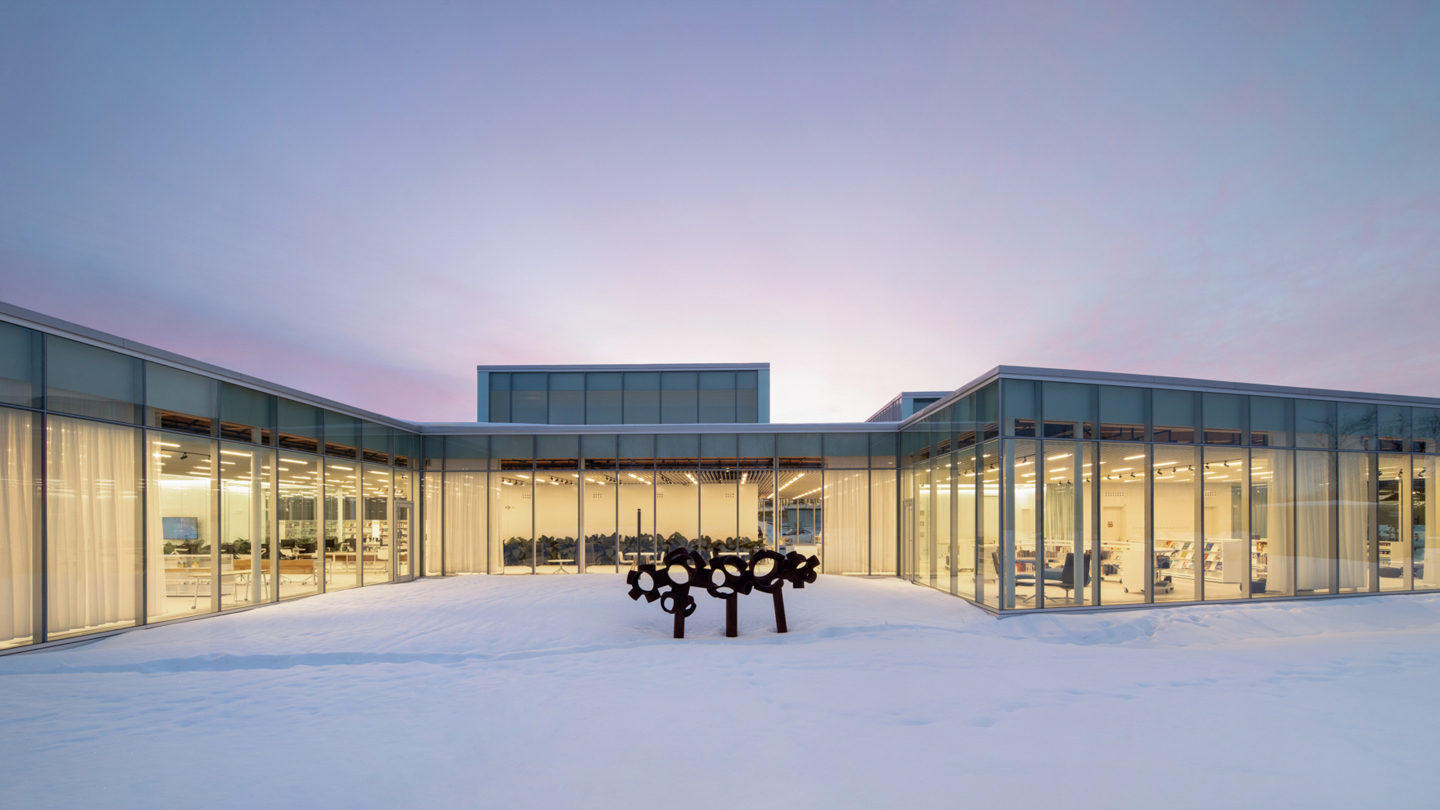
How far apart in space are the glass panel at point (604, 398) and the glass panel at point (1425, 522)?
73.6 ft

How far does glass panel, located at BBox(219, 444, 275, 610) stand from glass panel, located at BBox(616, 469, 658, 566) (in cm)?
813

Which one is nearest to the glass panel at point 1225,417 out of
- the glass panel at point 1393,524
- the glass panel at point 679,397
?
the glass panel at point 1393,524

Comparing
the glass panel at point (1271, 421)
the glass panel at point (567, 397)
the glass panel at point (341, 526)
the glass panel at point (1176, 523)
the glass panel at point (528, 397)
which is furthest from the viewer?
the glass panel at point (528, 397)

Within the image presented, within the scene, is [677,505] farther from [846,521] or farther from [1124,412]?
[1124,412]

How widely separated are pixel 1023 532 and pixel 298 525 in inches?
583

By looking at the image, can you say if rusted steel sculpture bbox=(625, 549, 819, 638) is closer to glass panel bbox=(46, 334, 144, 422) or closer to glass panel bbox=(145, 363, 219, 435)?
glass panel bbox=(145, 363, 219, 435)

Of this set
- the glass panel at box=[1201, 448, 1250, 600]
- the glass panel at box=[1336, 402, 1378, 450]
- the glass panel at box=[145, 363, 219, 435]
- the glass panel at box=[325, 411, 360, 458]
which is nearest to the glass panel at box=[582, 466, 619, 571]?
the glass panel at box=[325, 411, 360, 458]

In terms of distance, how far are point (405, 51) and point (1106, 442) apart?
1542 cm

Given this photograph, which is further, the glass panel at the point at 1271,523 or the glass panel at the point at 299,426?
the glass panel at the point at 299,426

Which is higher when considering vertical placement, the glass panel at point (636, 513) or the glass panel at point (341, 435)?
the glass panel at point (341, 435)

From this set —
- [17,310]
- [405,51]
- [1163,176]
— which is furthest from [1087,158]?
[17,310]

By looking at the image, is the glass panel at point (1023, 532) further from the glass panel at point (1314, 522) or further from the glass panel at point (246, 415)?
the glass panel at point (246, 415)

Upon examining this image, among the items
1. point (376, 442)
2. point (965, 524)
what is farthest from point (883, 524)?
point (376, 442)

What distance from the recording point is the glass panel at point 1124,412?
38.5 ft
